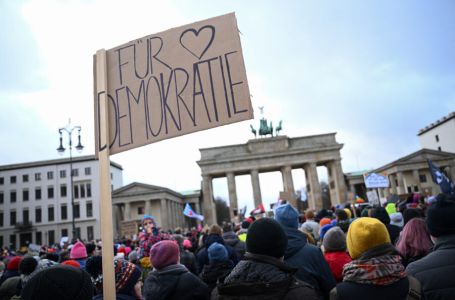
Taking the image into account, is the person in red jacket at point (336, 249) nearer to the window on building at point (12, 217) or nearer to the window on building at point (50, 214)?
the window on building at point (50, 214)

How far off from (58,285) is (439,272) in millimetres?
2701

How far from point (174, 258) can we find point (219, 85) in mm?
1994

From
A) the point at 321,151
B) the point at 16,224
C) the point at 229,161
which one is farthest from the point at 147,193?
the point at 321,151

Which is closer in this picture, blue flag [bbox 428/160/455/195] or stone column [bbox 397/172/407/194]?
blue flag [bbox 428/160/455/195]

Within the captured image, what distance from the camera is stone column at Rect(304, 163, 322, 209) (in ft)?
166

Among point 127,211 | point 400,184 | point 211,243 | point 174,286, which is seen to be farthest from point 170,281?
point 127,211

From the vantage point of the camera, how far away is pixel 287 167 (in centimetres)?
5288

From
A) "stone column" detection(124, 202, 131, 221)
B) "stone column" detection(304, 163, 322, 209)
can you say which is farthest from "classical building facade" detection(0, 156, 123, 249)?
"stone column" detection(304, 163, 322, 209)

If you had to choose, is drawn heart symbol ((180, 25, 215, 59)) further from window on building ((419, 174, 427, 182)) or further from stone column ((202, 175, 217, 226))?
window on building ((419, 174, 427, 182))

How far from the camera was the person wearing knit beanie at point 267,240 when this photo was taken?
2443mm

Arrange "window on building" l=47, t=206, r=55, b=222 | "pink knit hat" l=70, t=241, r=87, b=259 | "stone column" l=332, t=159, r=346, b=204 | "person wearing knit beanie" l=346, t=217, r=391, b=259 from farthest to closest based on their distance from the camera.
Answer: "window on building" l=47, t=206, r=55, b=222 → "stone column" l=332, t=159, r=346, b=204 → "pink knit hat" l=70, t=241, r=87, b=259 → "person wearing knit beanie" l=346, t=217, r=391, b=259

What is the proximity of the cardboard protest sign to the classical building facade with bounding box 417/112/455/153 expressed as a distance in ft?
252

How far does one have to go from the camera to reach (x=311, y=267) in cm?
341

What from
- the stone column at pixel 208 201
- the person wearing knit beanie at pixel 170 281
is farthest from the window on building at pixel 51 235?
the person wearing knit beanie at pixel 170 281
